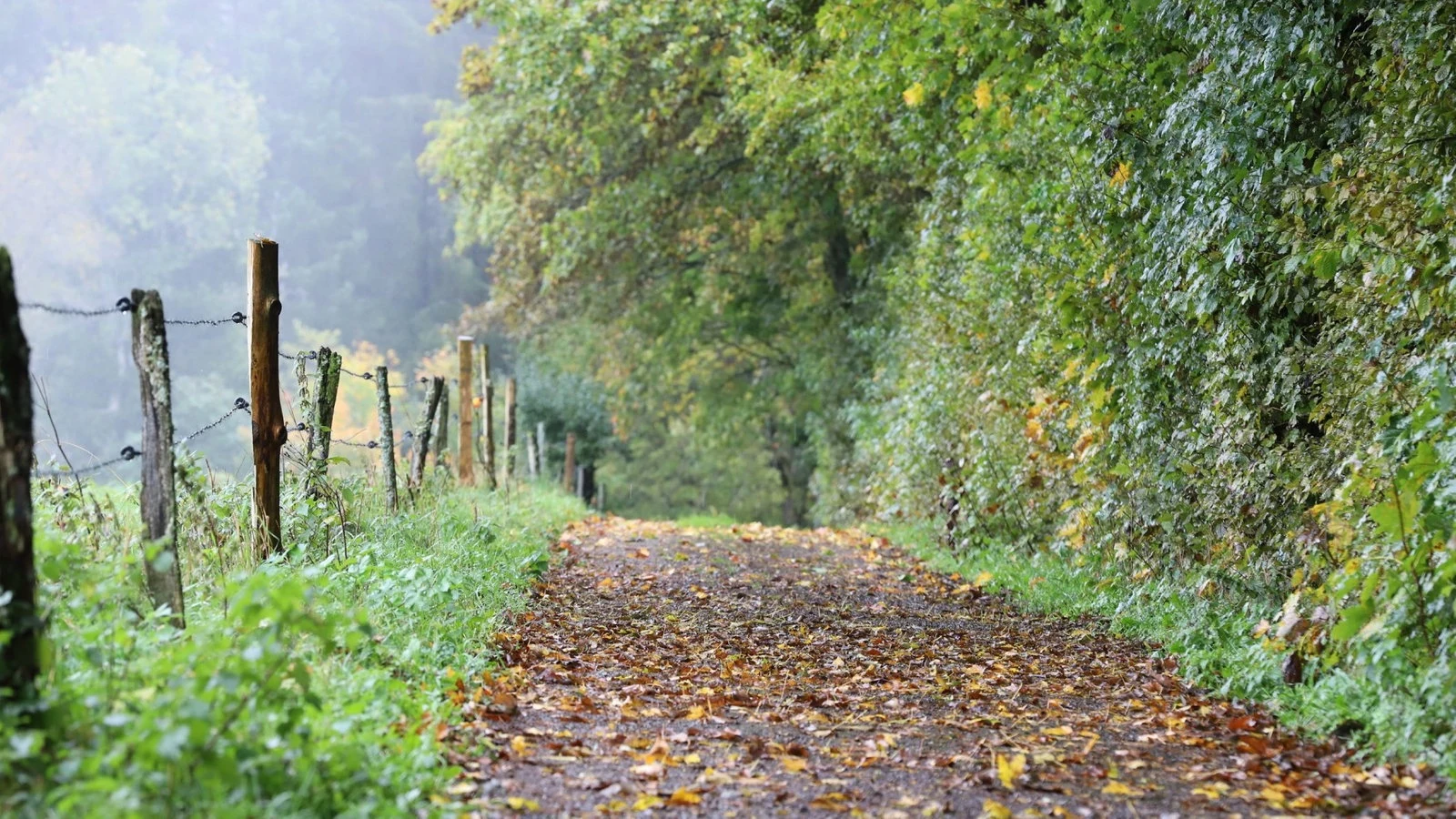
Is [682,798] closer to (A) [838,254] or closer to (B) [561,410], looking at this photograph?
(A) [838,254]

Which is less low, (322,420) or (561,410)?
(322,420)

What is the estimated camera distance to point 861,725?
16.1 ft

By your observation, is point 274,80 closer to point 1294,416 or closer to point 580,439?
point 580,439

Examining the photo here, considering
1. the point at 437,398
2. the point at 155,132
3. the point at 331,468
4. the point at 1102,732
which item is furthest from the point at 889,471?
the point at 155,132

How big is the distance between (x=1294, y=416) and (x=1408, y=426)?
4.78 ft

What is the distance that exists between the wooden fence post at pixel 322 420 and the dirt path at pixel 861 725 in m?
1.60

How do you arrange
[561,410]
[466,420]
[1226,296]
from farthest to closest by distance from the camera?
[561,410], [466,420], [1226,296]

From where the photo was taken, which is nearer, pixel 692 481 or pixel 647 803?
pixel 647 803

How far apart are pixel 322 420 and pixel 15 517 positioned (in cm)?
413

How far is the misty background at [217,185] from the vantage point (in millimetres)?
44656

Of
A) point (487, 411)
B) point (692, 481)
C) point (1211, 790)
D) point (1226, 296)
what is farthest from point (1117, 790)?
point (692, 481)

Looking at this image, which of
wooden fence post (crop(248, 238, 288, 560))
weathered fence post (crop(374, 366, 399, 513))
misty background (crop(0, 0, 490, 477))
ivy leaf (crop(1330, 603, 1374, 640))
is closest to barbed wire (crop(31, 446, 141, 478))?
wooden fence post (crop(248, 238, 288, 560))

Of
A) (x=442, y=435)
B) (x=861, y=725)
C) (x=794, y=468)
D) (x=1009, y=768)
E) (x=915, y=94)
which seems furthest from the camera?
(x=794, y=468)

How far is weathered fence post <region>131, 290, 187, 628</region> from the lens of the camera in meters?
4.38
